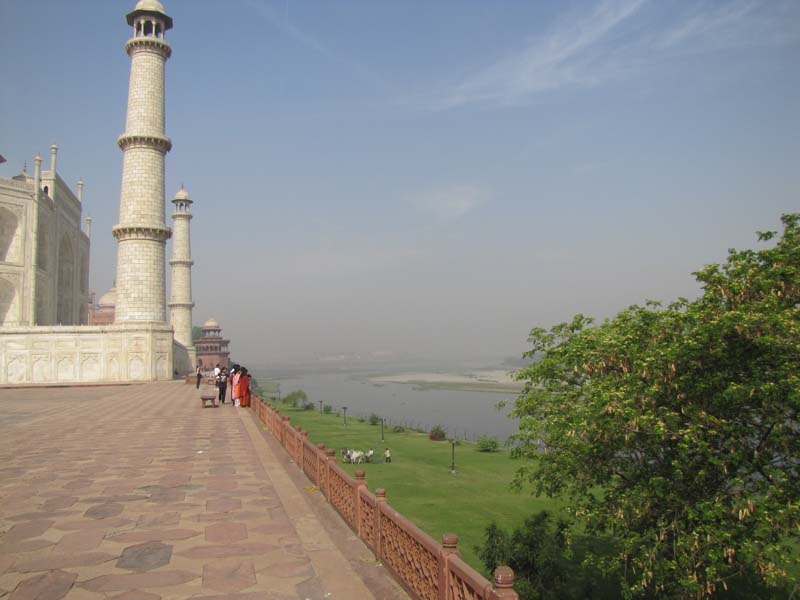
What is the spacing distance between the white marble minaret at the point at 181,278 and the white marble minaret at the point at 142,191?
17.8 m

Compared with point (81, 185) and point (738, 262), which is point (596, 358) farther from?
point (81, 185)

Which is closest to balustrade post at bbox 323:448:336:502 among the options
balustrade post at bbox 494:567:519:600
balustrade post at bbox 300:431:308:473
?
balustrade post at bbox 300:431:308:473

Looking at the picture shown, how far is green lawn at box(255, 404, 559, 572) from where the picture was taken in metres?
14.4

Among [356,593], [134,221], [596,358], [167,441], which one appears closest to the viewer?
[356,593]

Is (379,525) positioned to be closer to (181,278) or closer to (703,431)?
(703,431)

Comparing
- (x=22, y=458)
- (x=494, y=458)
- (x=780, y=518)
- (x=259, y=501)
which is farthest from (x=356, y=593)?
(x=494, y=458)

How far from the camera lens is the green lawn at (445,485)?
1444 centimetres

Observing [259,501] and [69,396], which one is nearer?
[259,501]

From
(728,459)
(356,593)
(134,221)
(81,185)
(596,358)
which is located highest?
(81,185)

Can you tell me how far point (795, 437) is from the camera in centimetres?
706

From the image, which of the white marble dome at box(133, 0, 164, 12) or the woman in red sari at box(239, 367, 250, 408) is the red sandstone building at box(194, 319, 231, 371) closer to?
the white marble dome at box(133, 0, 164, 12)

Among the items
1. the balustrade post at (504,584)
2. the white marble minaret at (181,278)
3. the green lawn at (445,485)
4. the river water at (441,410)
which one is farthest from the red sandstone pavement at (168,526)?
the white marble minaret at (181,278)

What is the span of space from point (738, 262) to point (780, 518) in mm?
3284

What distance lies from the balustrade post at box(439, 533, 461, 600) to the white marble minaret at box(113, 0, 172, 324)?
31140 millimetres
